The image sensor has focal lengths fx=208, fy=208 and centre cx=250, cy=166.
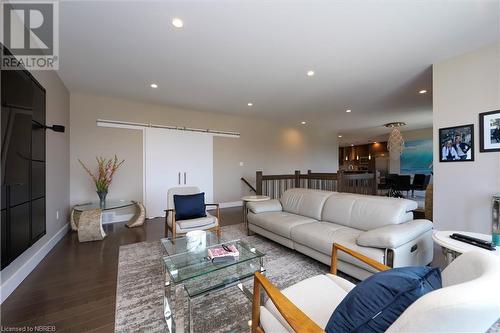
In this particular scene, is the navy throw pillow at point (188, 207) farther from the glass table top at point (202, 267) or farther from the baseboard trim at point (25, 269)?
the baseboard trim at point (25, 269)

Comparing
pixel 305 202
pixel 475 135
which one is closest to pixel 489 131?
pixel 475 135

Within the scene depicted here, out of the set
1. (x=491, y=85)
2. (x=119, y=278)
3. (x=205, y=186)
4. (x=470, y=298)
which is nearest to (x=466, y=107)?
(x=491, y=85)

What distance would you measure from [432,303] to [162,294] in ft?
6.87

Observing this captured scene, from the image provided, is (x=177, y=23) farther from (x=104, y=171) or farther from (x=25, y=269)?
(x=104, y=171)

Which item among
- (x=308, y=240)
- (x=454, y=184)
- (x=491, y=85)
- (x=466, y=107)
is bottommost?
(x=308, y=240)

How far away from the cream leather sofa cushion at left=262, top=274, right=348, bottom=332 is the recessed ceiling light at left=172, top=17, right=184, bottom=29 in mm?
2669

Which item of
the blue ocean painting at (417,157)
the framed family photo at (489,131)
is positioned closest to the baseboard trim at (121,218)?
the framed family photo at (489,131)

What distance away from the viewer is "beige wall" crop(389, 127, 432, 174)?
8.39m

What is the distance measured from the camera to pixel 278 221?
117 inches

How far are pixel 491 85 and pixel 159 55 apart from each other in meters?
4.33

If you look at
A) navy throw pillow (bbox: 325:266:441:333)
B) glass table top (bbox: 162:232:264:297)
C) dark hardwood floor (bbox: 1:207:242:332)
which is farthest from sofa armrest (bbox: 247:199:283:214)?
navy throw pillow (bbox: 325:266:441:333)

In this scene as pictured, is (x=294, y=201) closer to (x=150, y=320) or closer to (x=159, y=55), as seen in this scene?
(x=150, y=320)

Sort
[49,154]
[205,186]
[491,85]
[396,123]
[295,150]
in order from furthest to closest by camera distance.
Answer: [295,150]
[396,123]
[205,186]
[49,154]
[491,85]

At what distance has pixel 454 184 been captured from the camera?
2947mm
